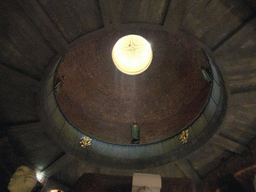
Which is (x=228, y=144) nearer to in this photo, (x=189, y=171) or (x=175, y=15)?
(x=189, y=171)

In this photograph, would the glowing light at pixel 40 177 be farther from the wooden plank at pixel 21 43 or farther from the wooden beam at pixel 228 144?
the wooden beam at pixel 228 144

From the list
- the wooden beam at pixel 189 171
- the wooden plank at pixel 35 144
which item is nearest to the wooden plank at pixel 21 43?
the wooden plank at pixel 35 144

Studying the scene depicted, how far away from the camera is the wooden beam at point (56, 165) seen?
7621 mm

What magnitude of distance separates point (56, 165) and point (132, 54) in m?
7.06

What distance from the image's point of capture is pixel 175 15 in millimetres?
4551

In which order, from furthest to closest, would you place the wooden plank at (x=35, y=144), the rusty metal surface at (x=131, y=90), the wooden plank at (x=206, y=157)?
1. the rusty metal surface at (x=131, y=90)
2. the wooden plank at (x=206, y=157)
3. the wooden plank at (x=35, y=144)

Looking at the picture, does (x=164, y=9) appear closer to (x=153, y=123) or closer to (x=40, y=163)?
(x=153, y=123)

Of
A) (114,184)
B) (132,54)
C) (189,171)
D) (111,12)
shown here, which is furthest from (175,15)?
(189,171)

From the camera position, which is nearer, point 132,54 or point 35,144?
point 35,144

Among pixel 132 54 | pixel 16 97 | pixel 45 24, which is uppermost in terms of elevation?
pixel 132 54

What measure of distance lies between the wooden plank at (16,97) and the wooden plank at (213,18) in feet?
16.2

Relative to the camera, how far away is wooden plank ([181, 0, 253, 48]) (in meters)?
4.27

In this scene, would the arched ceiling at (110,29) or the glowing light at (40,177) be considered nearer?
the arched ceiling at (110,29)

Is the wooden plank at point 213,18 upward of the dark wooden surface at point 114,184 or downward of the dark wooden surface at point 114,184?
upward
